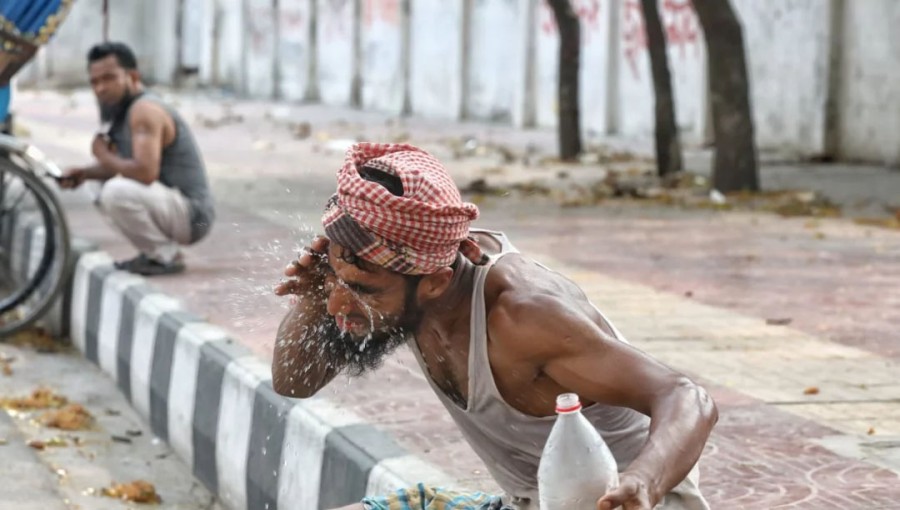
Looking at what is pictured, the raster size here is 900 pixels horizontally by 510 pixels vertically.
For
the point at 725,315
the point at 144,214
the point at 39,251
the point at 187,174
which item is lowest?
the point at 39,251

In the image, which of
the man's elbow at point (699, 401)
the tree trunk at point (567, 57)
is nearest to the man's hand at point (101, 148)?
the man's elbow at point (699, 401)

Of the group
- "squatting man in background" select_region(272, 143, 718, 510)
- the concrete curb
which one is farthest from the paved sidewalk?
"squatting man in background" select_region(272, 143, 718, 510)

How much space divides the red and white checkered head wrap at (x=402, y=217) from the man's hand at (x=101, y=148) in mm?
5158

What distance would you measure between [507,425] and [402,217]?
0.48m

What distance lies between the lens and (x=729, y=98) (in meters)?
12.3

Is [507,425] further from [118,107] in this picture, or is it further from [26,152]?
[118,107]

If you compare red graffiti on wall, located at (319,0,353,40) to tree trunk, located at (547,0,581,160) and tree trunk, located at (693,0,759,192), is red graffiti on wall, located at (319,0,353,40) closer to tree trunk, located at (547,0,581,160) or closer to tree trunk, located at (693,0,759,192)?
tree trunk, located at (547,0,581,160)

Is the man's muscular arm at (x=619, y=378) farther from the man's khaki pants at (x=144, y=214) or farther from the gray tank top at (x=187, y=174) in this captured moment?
the gray tank top at (x=187, y=174)

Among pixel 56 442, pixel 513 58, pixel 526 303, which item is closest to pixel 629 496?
pixel 526 303

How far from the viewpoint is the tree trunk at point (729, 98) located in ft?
39.8

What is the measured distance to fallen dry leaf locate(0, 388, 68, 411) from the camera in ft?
22.0

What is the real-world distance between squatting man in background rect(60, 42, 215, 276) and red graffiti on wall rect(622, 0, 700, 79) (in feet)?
32.1

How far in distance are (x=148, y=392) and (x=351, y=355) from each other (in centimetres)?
350

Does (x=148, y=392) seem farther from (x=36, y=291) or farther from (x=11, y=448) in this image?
(x=36, y=291)
